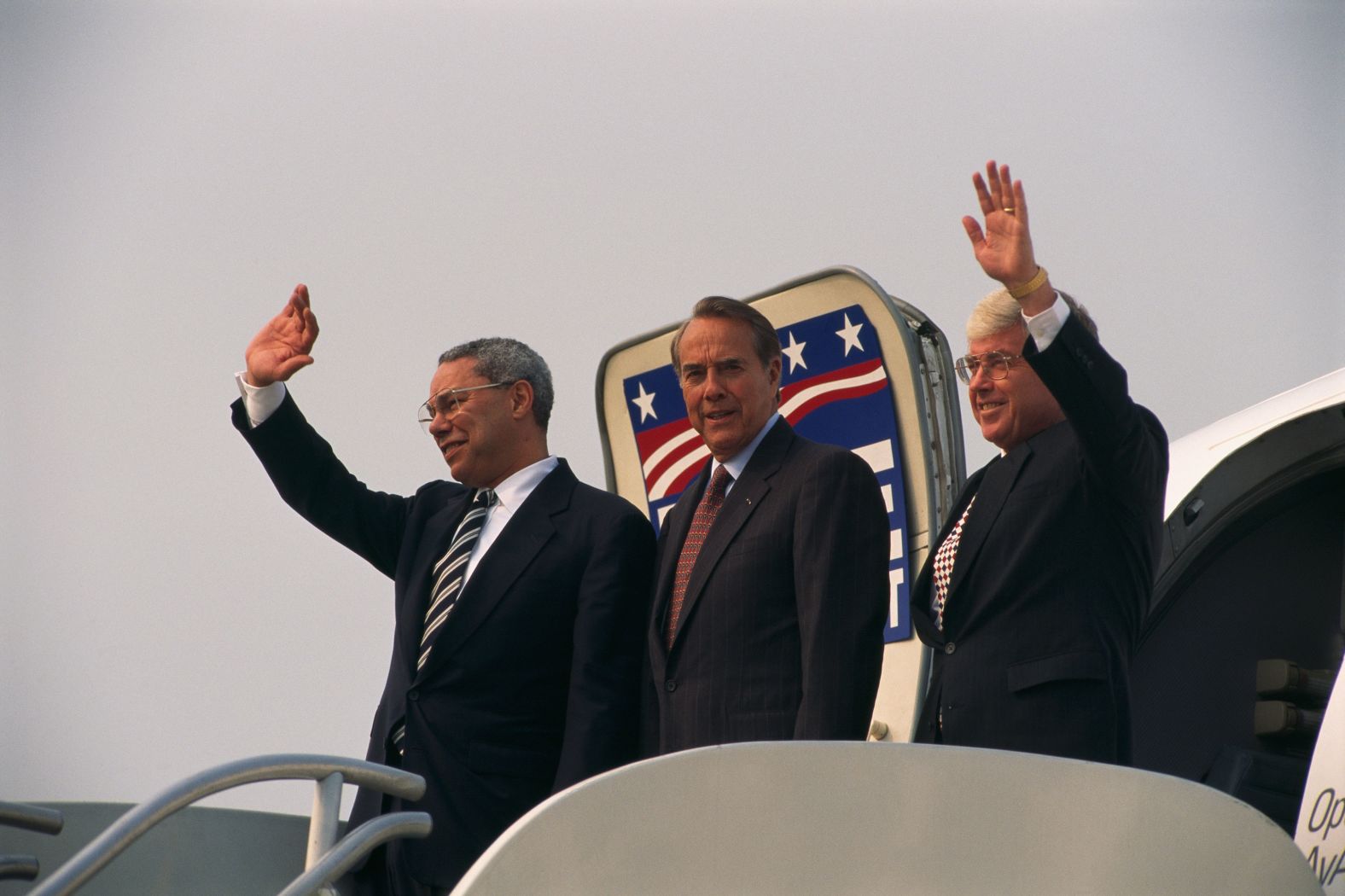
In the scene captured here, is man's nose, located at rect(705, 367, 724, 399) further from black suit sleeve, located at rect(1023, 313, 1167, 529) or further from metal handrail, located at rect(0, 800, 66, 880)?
metal handrail, located at rect(0, 800, 66, 880)

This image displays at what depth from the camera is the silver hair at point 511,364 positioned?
170 inches

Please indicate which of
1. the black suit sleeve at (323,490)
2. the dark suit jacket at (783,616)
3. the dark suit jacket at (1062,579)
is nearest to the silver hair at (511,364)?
the black suit sleeve at (323,490)

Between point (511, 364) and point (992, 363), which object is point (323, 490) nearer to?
point (511, 364)

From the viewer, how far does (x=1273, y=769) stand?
5.27 metres

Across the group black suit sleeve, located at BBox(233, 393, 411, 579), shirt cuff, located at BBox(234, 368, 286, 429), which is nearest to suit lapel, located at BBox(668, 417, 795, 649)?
black suit sleeve, located at BBox(233, 393, 411, 579)

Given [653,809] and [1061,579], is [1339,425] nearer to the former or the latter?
[1061,579]

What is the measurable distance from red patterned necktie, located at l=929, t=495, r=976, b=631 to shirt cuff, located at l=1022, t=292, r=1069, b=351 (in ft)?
1.71

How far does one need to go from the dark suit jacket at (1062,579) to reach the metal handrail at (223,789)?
3.90 feet

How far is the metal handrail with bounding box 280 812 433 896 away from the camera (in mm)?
2812

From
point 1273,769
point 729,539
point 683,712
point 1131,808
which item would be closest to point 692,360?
point 729,539

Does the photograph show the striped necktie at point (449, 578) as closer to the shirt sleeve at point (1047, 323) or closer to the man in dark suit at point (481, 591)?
the man in dark suit at point (481, 591)

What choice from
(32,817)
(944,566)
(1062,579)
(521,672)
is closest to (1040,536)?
(1062,579)

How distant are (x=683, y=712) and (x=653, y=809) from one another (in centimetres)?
86

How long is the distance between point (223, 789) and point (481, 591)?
1.14m
